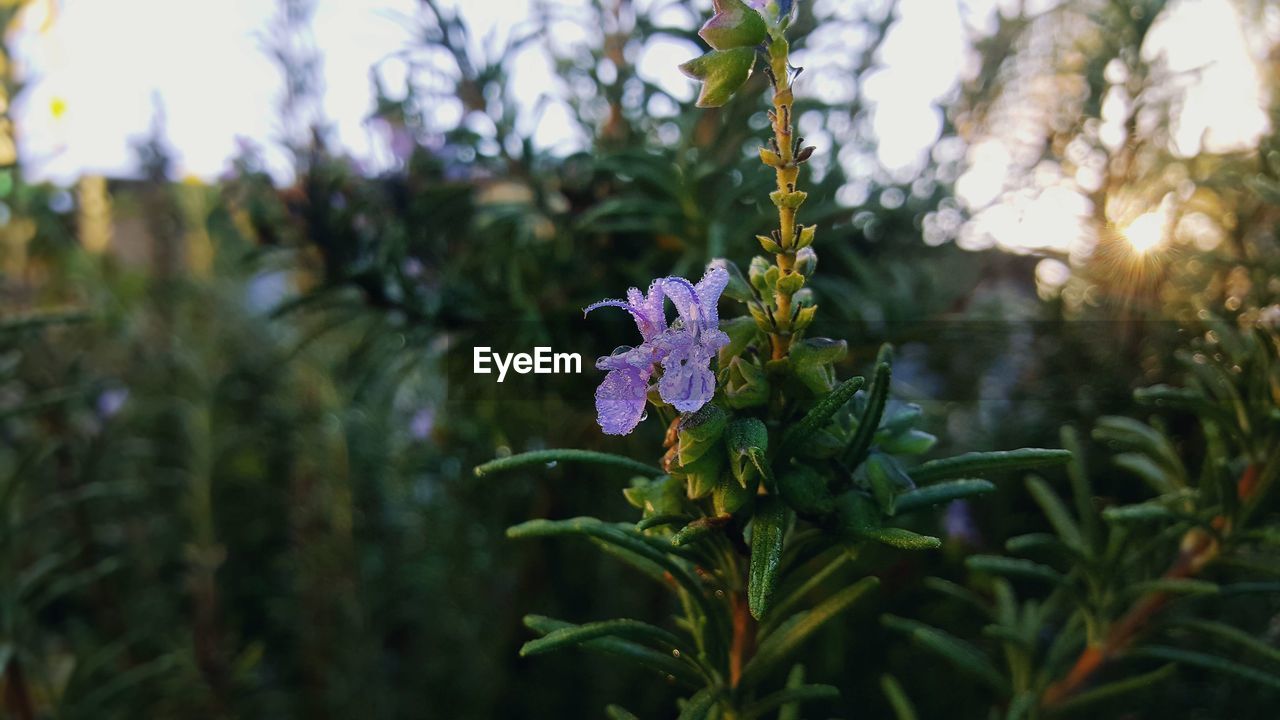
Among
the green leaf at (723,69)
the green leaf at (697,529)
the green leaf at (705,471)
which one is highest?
the green leaf at (723,69)

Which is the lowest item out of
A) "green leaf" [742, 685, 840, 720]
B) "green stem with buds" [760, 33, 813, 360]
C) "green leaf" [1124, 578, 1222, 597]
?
"green leaf" [742, 685, 840, 720]

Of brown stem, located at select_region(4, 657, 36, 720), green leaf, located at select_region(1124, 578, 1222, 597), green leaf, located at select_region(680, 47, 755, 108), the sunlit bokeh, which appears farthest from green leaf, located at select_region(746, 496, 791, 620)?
brown stem, located at select_region(4, 657, 36, 720)

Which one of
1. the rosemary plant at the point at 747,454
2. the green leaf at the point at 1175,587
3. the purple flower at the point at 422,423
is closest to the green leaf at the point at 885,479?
the rosemary plant at the point at 747,454

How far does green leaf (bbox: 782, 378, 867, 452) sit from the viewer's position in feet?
0.95

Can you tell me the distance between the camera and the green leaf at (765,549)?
29 cm

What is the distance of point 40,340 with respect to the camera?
0.95m

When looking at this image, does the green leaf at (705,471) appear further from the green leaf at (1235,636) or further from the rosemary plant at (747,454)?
the green leaf at (1235,636)

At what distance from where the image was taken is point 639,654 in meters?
0.35

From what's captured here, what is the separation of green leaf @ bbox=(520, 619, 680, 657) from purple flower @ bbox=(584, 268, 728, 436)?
0.26ft

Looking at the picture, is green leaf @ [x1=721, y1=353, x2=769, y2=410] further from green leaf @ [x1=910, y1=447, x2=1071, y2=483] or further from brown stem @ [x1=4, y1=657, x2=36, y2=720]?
brown stem @ [x1=4, y1=657, x2=36, y2=720]

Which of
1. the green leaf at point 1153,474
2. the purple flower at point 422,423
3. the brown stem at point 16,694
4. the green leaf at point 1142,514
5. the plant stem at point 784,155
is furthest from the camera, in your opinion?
the purple flower at point 422,423

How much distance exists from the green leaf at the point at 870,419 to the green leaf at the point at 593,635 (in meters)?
0.11

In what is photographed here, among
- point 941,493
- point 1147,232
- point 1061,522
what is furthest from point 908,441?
point 1147,232

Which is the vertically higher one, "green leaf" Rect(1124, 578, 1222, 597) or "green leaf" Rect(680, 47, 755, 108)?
"green leaf" Rect(680, 47, 755, 108)
